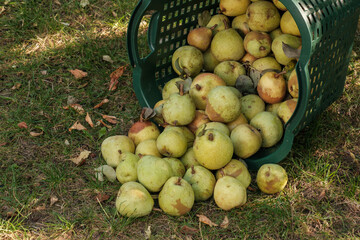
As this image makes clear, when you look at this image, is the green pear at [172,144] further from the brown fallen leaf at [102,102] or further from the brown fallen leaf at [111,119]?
the brown fallen leaf at [102,102]

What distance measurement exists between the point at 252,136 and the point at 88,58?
1.92 metres

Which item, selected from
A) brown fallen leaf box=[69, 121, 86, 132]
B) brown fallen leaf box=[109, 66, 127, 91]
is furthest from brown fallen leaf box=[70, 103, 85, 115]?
brown fallen leaf box=[109, 66, 127, 91]

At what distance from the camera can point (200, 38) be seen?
3322 millimetres

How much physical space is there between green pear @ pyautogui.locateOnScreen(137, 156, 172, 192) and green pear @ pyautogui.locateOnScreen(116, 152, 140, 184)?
92 millimetres

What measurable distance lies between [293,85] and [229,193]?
85 centimetres

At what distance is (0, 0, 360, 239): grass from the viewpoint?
253 centimetres

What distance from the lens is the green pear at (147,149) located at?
286 centimetres

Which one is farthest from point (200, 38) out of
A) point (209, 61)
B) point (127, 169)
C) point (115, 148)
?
point (127, 169)

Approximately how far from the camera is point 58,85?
3.77m

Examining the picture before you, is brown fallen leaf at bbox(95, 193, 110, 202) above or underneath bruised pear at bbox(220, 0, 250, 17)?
underneath

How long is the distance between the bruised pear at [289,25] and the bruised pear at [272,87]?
339 millimetres

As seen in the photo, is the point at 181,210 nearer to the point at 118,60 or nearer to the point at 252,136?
the point at 252,136

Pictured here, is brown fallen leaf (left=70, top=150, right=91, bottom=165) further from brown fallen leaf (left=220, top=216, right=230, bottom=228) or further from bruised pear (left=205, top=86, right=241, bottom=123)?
brown fallen leaf (left=220, top=216, right=230, bottom=228)

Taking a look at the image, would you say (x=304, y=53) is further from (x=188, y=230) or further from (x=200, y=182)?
(x=188, y=230)
